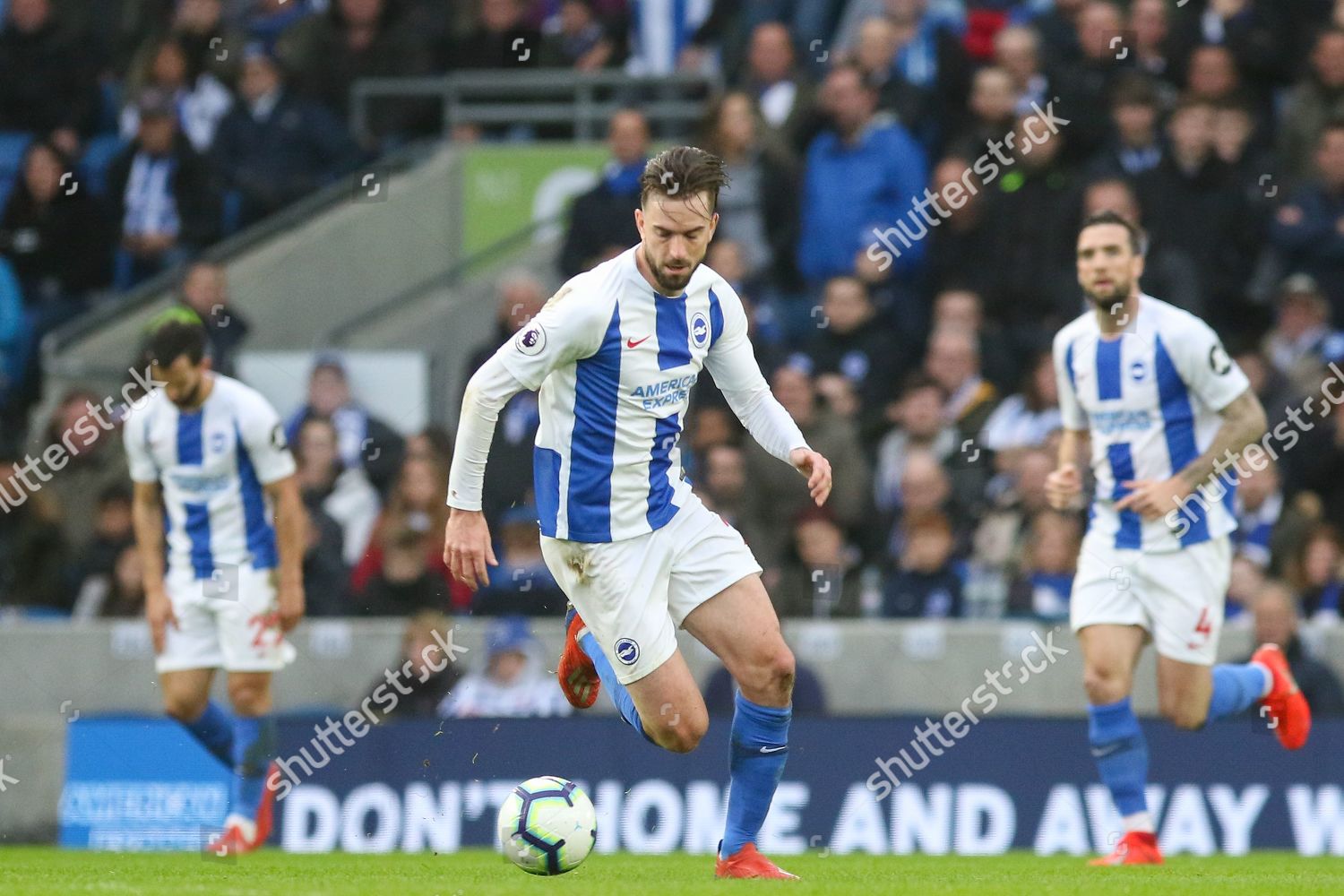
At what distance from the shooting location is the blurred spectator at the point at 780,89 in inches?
582

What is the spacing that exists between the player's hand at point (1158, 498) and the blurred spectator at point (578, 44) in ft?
26.5

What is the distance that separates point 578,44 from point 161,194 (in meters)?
3.30

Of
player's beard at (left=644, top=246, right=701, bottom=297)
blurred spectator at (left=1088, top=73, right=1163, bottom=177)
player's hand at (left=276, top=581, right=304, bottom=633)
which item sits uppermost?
blurred spectator at (left=1088, top=73, right=1163, bottom=177)

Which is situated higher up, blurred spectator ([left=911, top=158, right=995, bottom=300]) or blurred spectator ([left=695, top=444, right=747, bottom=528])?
blurred spectator ([left=911, top=158, right=995, bottom=300])

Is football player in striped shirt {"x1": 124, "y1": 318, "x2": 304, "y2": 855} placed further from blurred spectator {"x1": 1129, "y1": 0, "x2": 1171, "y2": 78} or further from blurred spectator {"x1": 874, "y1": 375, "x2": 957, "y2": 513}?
blurred spectator {"x1": 1129, "y1": 0, "x2": 1171, "y2": 78}

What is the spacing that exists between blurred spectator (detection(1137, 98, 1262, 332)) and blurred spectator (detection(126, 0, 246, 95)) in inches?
288

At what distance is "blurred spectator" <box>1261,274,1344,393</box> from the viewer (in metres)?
13.0

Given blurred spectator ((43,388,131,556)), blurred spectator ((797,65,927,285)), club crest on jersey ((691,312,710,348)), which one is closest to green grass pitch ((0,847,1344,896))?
club crest on jersey ((691,312,710,348))

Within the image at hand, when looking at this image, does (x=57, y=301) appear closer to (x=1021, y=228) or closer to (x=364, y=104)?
(x=364, y=104)

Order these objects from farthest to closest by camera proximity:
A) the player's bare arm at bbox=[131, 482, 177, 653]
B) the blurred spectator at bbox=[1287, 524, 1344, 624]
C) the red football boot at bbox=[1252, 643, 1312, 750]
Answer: the blurred spectator at bbox=[1287, 524, 1344, 624] < the player's bare arm at bbox=[131, 482, 177, 653] < the red football boot at bbox=[1252, 643, 1312, 750]

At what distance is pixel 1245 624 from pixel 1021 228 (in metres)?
3.14

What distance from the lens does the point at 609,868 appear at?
9156mm

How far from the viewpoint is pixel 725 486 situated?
42.0 feet

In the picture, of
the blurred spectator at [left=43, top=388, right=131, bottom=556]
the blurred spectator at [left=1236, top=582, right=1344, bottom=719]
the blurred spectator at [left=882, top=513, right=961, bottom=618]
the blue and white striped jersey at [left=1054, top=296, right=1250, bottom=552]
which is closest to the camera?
the blue and white striped jersey at [left=1054, top=296, right=1250, bottom=552]
